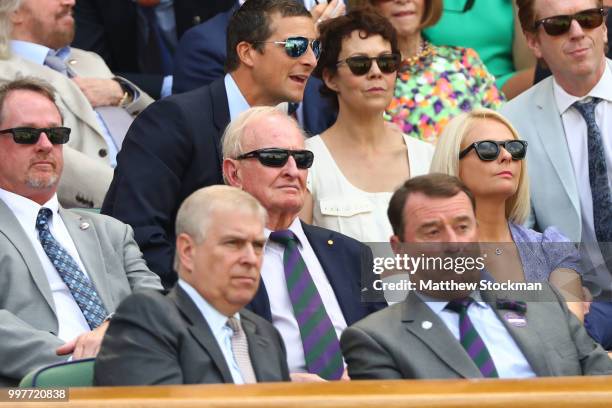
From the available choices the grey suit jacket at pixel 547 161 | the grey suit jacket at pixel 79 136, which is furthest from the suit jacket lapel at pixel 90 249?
the grey suit jacket at pixel 547 161

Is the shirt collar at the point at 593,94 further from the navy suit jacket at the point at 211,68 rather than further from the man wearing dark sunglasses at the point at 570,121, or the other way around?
the navy suit jacket at the point at 211,68

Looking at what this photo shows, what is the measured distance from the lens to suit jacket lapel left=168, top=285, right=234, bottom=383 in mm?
3918

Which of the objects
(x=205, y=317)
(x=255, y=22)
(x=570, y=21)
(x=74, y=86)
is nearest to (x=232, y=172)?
(x=255, y=22)

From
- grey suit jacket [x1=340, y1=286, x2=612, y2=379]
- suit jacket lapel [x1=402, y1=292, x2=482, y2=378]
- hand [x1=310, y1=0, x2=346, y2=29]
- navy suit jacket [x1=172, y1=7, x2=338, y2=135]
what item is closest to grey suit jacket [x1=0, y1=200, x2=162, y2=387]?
grey suit jacket [x1=340, y1=286, x2=612, y2=379]

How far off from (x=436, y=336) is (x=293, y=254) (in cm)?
86

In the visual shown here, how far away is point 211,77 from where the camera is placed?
22.1 ft

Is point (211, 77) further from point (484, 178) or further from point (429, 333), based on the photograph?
point (429, 333)

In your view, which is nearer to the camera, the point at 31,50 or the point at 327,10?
the point at 31,50

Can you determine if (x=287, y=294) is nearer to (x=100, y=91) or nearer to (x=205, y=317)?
(x=205, y=317)

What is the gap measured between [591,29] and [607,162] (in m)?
0.57

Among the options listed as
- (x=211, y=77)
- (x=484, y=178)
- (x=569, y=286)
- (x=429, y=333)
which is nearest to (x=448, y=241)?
(x=429, y=333)

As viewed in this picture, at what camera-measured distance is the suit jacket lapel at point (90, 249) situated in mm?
5066

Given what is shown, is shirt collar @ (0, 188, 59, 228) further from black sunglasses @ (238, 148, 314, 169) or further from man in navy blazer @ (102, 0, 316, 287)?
black sunglasses @ (238, 148, 314, 169)

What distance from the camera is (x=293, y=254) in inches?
197
